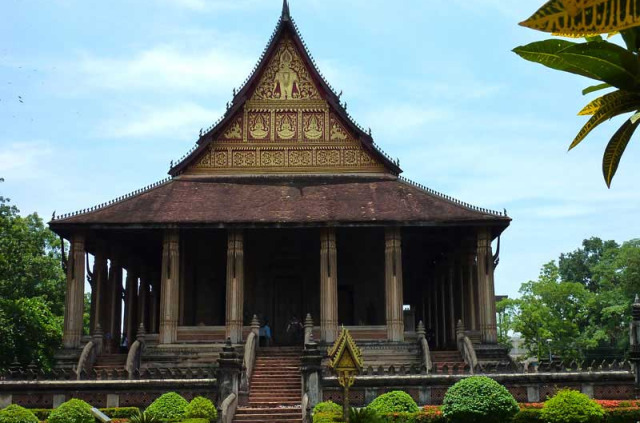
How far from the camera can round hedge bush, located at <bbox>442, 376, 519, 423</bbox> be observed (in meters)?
17.8

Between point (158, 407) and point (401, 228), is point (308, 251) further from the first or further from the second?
point (158, 407)

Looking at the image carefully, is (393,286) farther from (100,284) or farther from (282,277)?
(100,284)

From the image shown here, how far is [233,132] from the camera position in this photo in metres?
31.9

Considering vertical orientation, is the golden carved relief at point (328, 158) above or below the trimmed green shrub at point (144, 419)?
above

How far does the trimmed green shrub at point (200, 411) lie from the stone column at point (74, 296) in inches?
380

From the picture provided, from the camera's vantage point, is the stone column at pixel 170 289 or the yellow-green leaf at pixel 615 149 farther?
the stone column at pixel 170 289

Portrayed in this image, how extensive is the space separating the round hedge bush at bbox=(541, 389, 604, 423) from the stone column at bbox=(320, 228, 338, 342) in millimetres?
10396

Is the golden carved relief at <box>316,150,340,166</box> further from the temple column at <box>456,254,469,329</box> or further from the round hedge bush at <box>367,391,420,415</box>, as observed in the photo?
the round hedge bush at <box>367,391,420,415</box>

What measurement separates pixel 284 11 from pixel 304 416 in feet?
61.2

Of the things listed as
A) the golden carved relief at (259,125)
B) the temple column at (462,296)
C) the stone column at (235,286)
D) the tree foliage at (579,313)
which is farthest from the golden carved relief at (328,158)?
the tree foliage at (579,313)

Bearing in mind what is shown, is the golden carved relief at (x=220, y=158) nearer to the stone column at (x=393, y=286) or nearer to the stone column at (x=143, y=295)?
the stone column at (x=143, y=295)

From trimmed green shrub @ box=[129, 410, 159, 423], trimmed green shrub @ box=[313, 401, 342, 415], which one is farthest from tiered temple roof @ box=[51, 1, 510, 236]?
trimmed green shrub @ box=[129, 410, 159, 423]

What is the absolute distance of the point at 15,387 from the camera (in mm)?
21703

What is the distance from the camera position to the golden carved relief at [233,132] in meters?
31.9
